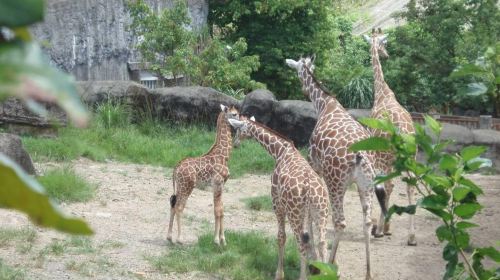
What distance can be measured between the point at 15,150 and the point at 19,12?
26.7 feet

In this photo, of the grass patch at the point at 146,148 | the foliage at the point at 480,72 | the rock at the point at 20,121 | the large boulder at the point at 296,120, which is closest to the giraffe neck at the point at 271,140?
the grass patch at the point at 146,148

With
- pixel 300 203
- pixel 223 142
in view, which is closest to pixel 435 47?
pixel 223 142

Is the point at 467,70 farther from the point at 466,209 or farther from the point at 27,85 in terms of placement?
the point at 27,85

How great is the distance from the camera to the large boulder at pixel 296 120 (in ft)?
37.8

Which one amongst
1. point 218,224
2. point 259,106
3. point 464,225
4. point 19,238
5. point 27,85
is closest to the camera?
point 27,85

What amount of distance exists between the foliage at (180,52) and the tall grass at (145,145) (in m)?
1.70

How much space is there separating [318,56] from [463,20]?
358 centimetres

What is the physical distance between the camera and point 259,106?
38.7ft

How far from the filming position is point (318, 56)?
680 inches

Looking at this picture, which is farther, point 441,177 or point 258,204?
point 258,204

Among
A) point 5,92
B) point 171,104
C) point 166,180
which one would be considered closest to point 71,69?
point 171,104

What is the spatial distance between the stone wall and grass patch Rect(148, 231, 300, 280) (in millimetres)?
7240

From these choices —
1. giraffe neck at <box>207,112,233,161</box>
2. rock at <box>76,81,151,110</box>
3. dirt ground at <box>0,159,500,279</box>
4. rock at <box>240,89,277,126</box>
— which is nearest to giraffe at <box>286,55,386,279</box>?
dirt ground at <box>0,159,500,279</box>

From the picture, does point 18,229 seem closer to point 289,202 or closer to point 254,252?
point 254,252
